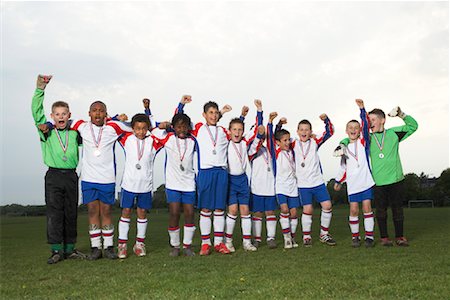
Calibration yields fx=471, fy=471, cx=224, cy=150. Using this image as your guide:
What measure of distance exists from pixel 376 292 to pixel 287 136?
4.97 metres

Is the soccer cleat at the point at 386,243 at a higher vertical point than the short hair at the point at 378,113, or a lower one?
lower

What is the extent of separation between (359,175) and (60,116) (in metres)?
5.37

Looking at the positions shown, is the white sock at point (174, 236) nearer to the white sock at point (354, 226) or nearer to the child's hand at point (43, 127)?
the child's hand at point (43, 127)

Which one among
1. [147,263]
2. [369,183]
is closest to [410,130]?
[369,183]

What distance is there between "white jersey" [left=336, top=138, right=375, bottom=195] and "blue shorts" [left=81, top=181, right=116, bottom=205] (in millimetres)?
4339

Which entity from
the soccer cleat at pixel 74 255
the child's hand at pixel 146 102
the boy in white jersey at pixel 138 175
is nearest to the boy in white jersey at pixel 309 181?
the boy in white jersey at pixel 138 175

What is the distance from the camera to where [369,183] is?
866cm

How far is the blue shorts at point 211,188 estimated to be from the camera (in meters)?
8.09

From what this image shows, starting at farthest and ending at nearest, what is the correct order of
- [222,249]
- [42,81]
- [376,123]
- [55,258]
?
[376,123] < [222,249] < [42,81] < [55,258]

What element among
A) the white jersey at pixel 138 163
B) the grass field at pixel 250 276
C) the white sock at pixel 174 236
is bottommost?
the grass field at pixel 250 276

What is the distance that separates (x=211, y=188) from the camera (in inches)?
318

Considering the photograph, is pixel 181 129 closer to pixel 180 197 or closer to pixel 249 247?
pixel 180 197

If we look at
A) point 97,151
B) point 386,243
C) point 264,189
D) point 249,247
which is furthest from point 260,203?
point 97,151

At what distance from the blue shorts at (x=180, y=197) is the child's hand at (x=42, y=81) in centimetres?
264
